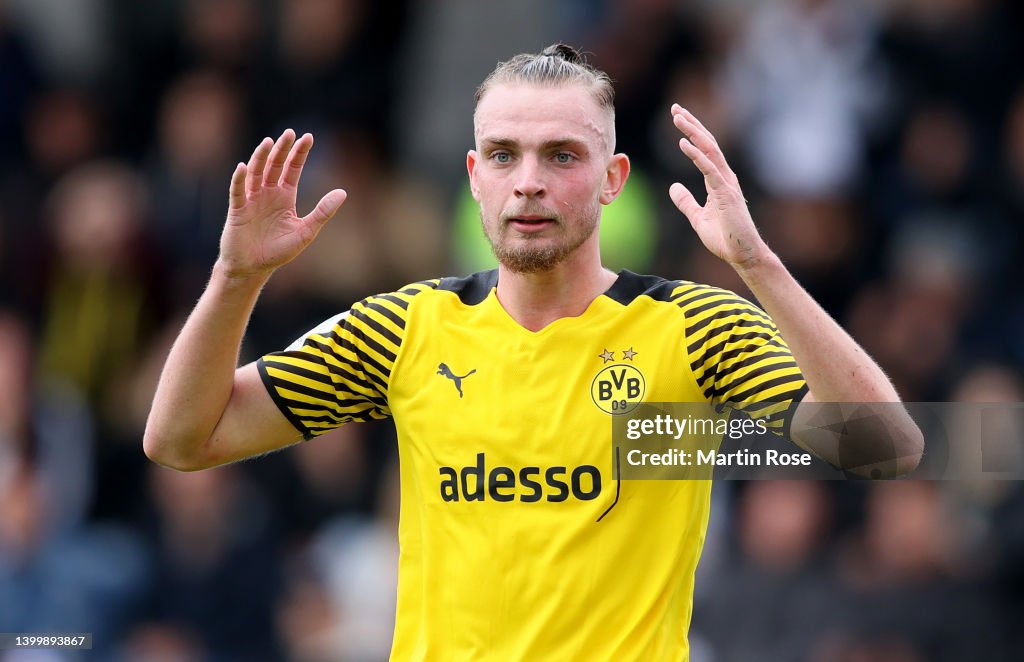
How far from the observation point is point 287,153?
15.4 feet

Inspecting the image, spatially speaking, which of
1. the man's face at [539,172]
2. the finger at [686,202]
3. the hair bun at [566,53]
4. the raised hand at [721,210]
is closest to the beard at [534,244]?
the man's face at [539,172]

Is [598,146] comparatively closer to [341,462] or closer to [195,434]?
[195,434]

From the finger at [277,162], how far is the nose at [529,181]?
681 mm

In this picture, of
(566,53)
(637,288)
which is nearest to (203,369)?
(637,288)

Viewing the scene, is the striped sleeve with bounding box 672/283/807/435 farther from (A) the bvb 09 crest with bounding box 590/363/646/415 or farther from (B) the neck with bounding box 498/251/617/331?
(B) the neck with bounding box 498/251/617/331

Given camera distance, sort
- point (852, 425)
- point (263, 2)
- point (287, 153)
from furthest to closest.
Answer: point (263, 2)
point (287, 153)
point (852, 425)

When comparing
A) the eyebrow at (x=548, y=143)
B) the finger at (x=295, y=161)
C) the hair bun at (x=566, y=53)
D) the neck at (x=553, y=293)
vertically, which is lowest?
the neck at (x=553, y=293)

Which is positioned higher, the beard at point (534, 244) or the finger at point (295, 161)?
the finger at point (295, 161)

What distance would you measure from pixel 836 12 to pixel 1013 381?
2.80 meters

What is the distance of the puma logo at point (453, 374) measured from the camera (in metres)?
4.75

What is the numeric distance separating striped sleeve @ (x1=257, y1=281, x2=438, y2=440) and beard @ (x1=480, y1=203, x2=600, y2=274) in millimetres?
404

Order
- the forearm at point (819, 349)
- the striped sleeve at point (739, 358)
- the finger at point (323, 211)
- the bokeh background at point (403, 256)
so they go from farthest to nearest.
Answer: the bokeh background at point (403, 256) → the finger at point (323, 211) → the striped sleeve at point (739, 358) → the forearm at point (819, 349)

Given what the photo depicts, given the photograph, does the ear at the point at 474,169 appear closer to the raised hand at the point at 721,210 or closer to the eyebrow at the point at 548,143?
A: the eyebrow at the point at 548,143

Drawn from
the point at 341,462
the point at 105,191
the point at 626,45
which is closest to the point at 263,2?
the point at 105,191
